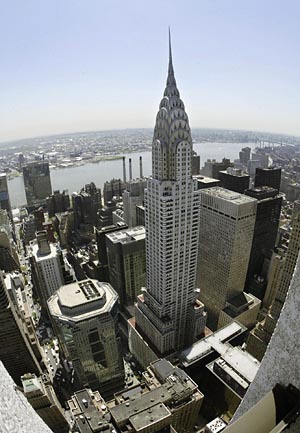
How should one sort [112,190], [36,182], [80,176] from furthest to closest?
[80,176] < [36,182] < [112,190]

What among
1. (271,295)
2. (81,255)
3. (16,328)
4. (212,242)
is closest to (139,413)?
(16,328)

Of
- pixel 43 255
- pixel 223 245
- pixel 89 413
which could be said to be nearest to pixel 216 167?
pixel 223 245

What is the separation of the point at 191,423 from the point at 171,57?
20.6m

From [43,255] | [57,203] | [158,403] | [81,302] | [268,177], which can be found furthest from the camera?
[57,203]

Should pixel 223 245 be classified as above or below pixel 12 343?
above

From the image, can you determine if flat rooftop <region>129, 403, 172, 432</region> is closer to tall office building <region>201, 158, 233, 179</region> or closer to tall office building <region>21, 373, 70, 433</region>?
tall office building <region>21, 373, 70, 433</region>

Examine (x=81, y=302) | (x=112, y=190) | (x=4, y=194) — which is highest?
(x=81, y=302)

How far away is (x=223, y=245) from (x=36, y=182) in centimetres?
4759

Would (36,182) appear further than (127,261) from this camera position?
Yes

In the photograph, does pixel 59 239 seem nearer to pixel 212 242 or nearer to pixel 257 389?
pixel 212 242

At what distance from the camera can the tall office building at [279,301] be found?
63.3 feet

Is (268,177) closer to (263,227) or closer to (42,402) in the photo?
(263,227)

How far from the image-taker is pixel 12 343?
17.6 meters

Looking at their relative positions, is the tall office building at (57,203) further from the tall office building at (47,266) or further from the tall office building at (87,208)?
the tall office building at (47,266)
